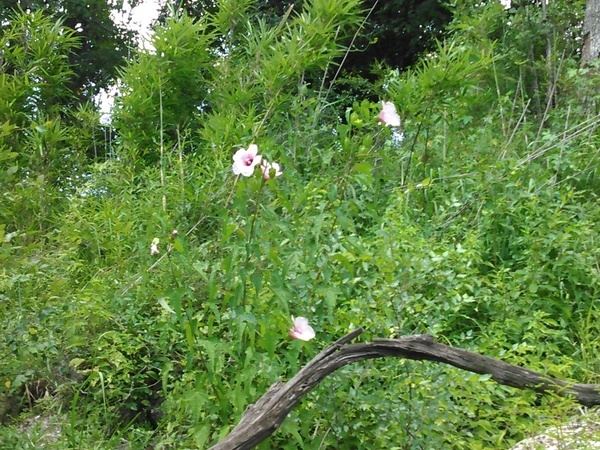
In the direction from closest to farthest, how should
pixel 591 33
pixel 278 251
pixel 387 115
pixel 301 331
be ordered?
pixel 301 331, pixel 278 251, pixel 387 115, pixel 591 33

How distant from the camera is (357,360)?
2256mm

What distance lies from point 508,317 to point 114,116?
3.10 metres

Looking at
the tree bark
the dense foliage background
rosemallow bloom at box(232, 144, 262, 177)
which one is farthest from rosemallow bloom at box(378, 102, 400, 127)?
the tree bark

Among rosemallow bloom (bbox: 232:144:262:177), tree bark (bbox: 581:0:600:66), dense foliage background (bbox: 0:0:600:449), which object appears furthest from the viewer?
tree bark (bbox: 581:0:600:66)

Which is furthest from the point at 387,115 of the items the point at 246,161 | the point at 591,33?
the point at 591,33

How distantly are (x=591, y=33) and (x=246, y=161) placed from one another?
14.5 feet

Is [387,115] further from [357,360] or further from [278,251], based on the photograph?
[357,360]

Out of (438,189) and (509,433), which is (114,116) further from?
(509,433)

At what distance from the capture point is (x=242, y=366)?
226 cm

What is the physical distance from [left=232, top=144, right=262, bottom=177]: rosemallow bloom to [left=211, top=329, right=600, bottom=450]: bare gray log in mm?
625

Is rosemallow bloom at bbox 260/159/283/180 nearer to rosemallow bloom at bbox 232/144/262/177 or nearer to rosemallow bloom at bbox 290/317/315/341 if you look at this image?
rosemallow bloom at bbox 232/144/262/177

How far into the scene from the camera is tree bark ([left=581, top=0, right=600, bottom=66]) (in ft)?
17.7

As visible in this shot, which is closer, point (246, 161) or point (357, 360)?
point (246, 161)

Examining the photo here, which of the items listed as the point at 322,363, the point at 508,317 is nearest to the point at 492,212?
the point at 508,317
